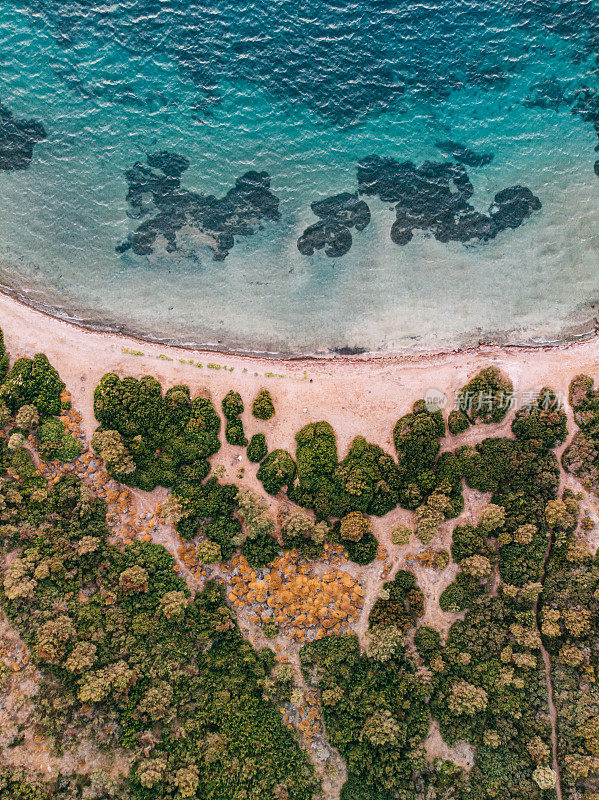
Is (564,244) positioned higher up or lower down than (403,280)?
higher up

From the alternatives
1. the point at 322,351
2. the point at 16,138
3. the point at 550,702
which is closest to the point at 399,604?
the point at 550,702

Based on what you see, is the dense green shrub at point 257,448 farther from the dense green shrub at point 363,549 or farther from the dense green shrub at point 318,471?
the dense green shrub at point 363,549

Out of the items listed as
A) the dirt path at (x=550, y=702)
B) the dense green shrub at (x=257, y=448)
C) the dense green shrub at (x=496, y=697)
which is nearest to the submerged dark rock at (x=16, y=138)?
the dense green shrub at (x=257, y=448)

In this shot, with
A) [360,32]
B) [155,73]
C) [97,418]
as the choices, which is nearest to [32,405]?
[97,418]

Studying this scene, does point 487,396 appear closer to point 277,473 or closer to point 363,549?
point 363,549

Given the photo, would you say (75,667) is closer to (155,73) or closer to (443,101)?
(155,73)

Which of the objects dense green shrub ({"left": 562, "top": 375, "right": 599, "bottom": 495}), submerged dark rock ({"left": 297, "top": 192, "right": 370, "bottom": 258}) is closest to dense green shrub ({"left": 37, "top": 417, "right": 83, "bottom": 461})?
submerged dark rock ({"left": 297, "top": 192, "right": 370, "bottom": 258})
